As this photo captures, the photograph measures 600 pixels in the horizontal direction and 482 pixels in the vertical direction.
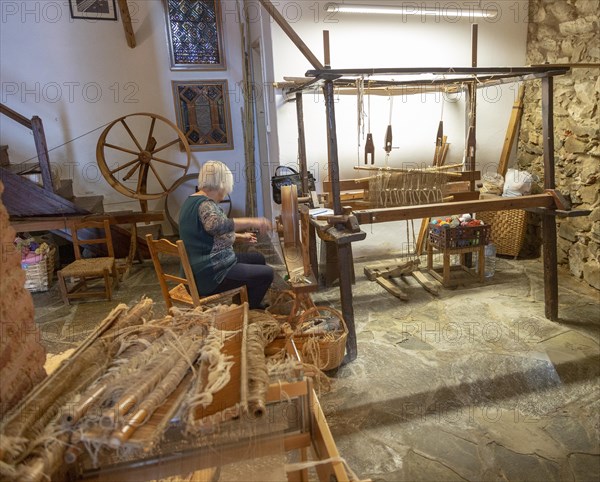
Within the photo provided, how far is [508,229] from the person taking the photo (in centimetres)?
458

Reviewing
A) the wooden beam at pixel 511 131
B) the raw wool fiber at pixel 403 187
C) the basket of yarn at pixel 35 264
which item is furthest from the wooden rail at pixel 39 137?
the wooden beam at pixel 511 131

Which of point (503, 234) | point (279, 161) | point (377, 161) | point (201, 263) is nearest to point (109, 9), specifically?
point (279, 161)

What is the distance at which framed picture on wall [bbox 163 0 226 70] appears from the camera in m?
5.60

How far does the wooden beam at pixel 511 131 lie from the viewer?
4.56 m

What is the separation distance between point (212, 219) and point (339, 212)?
80 cm

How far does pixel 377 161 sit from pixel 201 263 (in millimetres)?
2496

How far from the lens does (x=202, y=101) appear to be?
5.88 m

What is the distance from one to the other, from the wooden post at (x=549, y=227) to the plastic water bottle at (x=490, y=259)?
3.24 ft

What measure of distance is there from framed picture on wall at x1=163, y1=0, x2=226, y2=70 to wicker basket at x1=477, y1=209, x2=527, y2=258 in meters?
4.12

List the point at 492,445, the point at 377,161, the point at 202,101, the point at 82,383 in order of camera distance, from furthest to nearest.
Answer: the point at 202,101
the point at 377,161
the point at 492,445
the point at 82,383

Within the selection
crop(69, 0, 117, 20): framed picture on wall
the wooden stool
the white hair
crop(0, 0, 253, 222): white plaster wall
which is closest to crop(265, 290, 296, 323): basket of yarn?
the white hair

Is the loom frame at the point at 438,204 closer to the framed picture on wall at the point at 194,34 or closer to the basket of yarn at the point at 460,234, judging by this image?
the basket of yarn at the point at 460,234

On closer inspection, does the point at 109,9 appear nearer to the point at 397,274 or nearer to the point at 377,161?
the point at 377,161

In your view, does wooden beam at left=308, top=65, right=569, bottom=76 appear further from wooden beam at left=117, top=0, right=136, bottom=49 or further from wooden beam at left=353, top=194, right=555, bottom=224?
wooden beam at left=117, top=0, right=136, bottom=49
